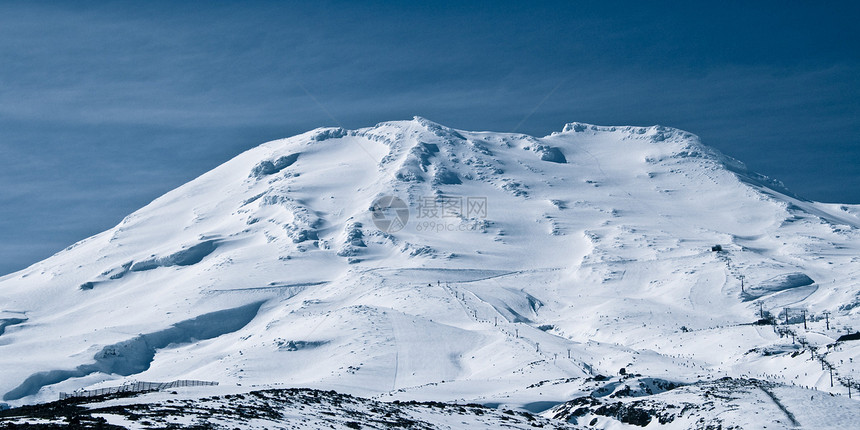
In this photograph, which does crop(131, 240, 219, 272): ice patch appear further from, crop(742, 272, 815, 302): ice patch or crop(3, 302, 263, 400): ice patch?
crop(742, 272, 815, 302): ice patch

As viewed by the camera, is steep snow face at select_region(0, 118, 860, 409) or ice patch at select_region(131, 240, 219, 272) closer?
steep snow face at select_region(0, 118, 860, 409)

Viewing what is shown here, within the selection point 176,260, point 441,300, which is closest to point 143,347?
point 441,300

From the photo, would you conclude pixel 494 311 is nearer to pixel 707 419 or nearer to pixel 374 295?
pixel 374 295

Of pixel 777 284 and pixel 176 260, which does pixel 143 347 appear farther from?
pixel 777 284

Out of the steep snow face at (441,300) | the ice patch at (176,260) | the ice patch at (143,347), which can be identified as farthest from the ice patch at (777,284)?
the ice patch at (176,260)

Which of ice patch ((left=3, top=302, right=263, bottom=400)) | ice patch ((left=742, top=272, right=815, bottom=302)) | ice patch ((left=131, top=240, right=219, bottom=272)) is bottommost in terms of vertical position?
ice patch ((left=3, top=302, right=263, bottom=400))

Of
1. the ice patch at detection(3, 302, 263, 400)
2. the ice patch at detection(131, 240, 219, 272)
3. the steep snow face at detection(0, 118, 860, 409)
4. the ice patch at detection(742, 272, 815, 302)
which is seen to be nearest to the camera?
the steep snow face at detection(0, 118, 860, 409)

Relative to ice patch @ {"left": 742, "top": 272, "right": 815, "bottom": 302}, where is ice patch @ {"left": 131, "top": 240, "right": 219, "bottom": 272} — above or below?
above

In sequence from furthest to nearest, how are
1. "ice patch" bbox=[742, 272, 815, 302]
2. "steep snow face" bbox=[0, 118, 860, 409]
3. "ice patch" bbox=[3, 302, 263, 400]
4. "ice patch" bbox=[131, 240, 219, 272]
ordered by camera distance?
"ice patch" bbox=[131, 240, 219, 272]
"ice patch" bbox=[742, 272, 815, 302]
"ice patch" bbox=[3, 302, 263, 400]
"steep snow face" bbox=[0, 118, 860, 409]

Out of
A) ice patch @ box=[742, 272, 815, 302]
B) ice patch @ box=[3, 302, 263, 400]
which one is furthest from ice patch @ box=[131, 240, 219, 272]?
ice patch @ box=[742, 272, 815, 302]
